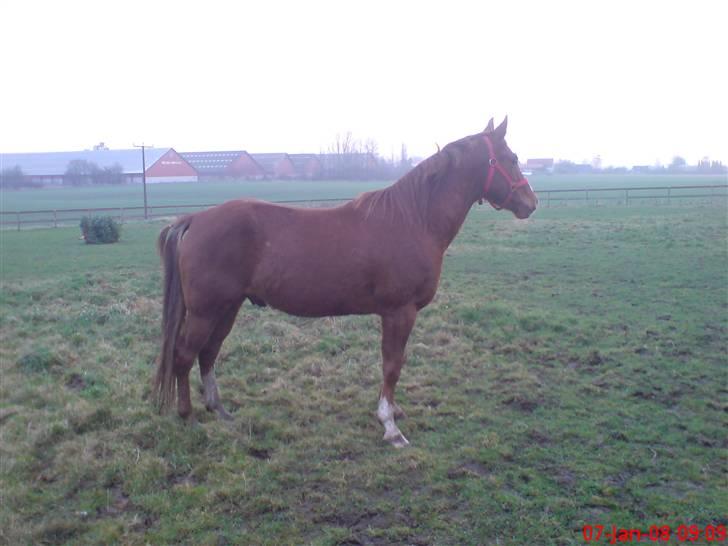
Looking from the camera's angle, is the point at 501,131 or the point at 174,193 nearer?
Answer: the point at 501,131

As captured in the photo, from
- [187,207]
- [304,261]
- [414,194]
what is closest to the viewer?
[304,261]

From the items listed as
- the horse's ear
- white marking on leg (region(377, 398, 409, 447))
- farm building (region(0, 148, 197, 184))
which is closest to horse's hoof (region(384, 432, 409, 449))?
white marking on leg (region(377, 398, 409, 447))

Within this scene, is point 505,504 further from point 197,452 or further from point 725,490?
point 197,452

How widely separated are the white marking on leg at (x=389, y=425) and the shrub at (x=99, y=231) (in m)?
17.6

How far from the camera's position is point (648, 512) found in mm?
3561

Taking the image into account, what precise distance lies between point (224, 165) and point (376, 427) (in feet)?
168

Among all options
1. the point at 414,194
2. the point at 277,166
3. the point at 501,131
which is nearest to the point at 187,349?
the point at 414,194

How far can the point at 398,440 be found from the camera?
4551mm

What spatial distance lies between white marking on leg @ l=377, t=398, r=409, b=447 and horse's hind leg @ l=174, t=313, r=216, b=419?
149 cm

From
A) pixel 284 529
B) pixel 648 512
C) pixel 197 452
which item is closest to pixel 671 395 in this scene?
pixel 648 512

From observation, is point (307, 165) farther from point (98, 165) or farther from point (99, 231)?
point (99, 231)

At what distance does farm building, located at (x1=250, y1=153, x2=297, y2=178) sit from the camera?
5350 centimetres

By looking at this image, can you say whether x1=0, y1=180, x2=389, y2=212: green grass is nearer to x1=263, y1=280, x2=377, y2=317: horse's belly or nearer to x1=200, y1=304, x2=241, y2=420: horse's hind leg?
x1=200, y1=304, x2=241, y2=420: horse's hind leg

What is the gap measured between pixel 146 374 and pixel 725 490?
5.00 metres
